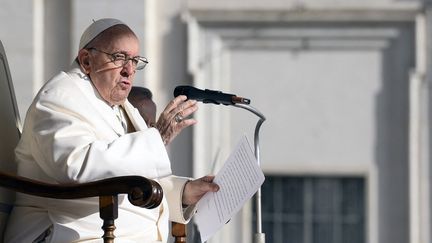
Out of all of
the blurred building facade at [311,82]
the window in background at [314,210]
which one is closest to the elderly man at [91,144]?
the blurred building facade at [311,82]

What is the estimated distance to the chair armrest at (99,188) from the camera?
5.79m

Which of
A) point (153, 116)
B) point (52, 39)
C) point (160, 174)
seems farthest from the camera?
point (52, 39)

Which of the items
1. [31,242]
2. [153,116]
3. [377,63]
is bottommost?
[31,242]

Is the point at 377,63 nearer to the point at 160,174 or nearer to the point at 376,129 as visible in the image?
the point at 376,129

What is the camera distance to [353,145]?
12180 millimetres

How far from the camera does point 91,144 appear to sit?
19.7ft

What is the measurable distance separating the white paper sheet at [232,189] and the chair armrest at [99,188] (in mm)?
532

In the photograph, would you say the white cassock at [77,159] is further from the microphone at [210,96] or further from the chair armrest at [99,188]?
the microphone at [210,96]

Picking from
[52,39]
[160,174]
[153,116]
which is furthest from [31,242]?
[52,39]

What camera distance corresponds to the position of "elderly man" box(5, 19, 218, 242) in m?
6.01

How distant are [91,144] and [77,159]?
0.07m

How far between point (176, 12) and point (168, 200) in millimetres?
5615

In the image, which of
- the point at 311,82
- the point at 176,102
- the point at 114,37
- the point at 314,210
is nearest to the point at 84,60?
the point at 114,37

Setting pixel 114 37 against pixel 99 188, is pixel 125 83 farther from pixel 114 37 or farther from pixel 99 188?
pixel 99 188
